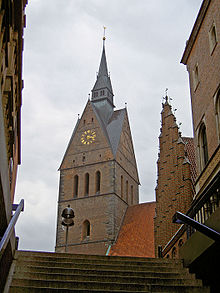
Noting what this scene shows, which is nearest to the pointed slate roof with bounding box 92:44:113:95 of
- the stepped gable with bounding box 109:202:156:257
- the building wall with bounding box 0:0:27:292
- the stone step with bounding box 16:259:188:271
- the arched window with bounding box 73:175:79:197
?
the arched window with bounding box 73:175:79:197

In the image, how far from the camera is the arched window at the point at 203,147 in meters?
12.8

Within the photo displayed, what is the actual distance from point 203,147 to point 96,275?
699 cm

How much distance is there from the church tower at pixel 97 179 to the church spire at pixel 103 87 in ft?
5.08

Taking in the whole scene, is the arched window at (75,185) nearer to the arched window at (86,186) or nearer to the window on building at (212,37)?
the arched window at (86,186)

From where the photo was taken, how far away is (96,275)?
Result: 7160 millimetres

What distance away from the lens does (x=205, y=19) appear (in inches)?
508

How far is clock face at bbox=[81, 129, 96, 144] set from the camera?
41772mm

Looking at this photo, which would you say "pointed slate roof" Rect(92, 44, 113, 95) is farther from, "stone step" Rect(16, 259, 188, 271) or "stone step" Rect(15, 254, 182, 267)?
"stone step" Rect(16, 259, 188, 271)

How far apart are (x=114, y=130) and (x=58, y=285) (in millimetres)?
36371

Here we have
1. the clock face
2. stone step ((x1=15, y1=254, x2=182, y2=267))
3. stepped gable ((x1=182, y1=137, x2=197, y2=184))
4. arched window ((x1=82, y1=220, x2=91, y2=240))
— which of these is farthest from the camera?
the clock face

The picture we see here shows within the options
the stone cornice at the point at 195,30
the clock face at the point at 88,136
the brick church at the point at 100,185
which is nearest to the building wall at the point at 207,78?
the stone cornice at the point at 195,30

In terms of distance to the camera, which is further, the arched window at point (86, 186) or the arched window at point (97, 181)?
the arched window at point (86, 186)

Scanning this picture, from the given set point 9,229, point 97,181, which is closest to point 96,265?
point 9,229

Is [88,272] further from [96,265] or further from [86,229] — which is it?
[86,229]
